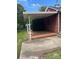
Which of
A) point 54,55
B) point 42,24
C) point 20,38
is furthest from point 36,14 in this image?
point 54,55

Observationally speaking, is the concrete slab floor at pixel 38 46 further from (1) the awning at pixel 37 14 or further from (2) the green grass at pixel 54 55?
(1) the awning at pixel 37 14

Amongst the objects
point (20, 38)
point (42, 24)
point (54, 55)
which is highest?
point (42, 24)

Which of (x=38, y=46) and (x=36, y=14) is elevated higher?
(x=36, y=14)

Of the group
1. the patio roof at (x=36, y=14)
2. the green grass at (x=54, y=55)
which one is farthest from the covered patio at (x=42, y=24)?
the green grass at (x=54, y=55)

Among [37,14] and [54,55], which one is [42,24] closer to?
[37,14]

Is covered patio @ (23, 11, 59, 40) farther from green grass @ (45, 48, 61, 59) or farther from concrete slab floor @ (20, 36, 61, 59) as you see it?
green grass @ (45, 48, 61, 59)

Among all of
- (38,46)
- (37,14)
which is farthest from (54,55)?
(37,14)

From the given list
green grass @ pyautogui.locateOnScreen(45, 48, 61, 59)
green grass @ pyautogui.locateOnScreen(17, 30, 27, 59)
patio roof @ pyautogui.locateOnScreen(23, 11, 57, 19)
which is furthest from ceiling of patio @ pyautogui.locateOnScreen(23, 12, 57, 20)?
green grass @ pyautogui.locateOnScreen(45, 48, 61, 59)

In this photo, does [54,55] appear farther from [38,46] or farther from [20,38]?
[20,38]
